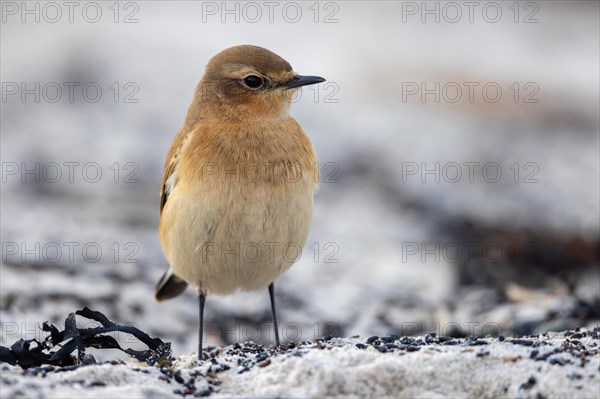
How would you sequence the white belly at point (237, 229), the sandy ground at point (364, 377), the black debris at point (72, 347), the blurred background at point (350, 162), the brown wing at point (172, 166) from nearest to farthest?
the sandy ground at point (364, 377) < the black debris at point (72, 347) < the white belly at point (237, 229) < the brown wing at point (172, 166) < the blurred background at point (350, 162)

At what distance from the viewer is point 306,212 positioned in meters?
6.40

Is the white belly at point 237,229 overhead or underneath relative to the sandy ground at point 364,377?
overhead

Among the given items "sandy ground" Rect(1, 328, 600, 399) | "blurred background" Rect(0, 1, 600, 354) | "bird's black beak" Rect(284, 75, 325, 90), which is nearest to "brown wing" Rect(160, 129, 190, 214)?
"bird's black beak" Rect(284, 75, 325, 90)

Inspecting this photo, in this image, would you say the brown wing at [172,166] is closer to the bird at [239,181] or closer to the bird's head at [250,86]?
the bird at [239,181]

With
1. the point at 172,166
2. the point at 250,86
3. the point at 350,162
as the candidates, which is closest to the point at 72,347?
the point at 172,166

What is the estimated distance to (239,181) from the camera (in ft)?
20.2

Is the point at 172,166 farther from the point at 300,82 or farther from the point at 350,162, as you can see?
the point at 350,162

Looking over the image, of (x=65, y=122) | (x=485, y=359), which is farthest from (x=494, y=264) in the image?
(x=65, y=122)

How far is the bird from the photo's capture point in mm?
6160

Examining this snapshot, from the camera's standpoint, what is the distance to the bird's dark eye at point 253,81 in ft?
22.7

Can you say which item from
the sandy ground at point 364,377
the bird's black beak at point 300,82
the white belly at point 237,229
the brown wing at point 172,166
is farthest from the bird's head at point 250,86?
the sandy ground at point 364,377

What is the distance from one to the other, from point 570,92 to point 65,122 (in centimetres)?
775

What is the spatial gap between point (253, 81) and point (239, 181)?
107cm

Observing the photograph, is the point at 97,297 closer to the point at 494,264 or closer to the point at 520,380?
the point at 494,264
